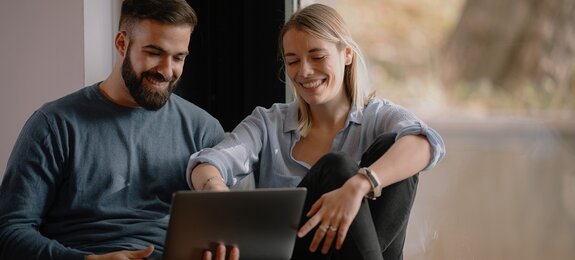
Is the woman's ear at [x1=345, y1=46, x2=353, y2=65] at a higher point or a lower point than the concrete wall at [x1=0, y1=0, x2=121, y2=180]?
higher

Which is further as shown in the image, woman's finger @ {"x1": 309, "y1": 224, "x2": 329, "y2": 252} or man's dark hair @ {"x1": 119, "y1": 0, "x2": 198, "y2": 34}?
man's dark hair @ {"x1": 119, "y1": 0, "x2": 198, "y2": 34}

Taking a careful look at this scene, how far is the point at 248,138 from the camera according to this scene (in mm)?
1959

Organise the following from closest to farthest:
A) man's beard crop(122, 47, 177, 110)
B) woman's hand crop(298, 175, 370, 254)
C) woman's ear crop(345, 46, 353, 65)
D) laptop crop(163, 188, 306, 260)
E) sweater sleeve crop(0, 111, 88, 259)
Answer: laptop crop(163, 188, 306, 260)
woman's hand crop(298, 175, 370, 254)
sweater sleeve crop(0, 111, 88, 259)
man's beard crop(122, 47, 177, 110)
woman's ear crop(345, 46, 353, 65)

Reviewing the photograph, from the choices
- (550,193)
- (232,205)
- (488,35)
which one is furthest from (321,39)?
(550,193)

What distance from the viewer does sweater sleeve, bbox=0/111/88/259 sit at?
1708 mm

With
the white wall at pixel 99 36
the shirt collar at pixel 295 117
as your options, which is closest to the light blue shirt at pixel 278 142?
the shirt collar at pixel 295 117

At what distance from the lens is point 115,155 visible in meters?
1.87

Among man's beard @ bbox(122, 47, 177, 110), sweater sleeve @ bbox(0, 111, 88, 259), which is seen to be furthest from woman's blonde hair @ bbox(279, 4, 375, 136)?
sweater sleeve @ bbox(0, 111, 88, 259)

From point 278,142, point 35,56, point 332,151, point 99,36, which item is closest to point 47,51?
point 35,56

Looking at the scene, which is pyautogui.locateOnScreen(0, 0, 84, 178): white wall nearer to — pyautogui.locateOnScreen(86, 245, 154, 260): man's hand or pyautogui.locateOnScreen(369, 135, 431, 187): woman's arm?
pyautogui.locateOnScreen(86, 245, 154, 260): man's hand

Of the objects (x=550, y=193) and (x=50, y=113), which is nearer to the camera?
(x=50, y=113)

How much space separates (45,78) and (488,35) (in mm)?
1487

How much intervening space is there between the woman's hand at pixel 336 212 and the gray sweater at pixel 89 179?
430mm

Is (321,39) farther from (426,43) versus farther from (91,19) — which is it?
(91,19)
